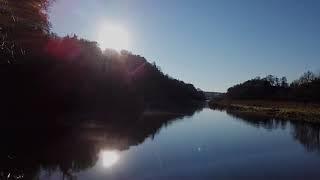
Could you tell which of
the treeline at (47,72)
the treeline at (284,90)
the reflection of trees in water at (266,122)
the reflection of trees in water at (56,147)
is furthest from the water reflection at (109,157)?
the treeline at (284,90)

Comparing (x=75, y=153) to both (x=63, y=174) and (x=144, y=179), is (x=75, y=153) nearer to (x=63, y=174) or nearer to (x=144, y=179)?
(x=63, y=174)

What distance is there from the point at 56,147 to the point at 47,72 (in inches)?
1073

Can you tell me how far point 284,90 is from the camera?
173 meters

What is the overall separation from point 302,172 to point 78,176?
39.5 ft

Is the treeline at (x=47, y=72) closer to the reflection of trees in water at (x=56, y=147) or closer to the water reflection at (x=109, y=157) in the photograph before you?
the reflection of trees in water at (x=56, y=147)

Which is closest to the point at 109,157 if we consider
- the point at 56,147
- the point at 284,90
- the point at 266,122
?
the point at 56,147

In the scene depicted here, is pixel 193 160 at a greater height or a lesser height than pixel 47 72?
lesser

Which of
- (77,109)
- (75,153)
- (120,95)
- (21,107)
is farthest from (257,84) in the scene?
(75,153)

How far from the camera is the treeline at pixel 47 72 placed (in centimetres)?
2019

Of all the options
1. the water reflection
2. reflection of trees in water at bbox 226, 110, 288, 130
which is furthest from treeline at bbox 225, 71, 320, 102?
the water reflection

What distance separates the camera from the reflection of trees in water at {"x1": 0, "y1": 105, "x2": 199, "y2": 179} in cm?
2384

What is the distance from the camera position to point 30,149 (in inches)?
1198

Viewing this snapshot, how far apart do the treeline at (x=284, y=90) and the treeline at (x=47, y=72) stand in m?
52.8

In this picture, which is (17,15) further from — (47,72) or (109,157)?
(47,72)
